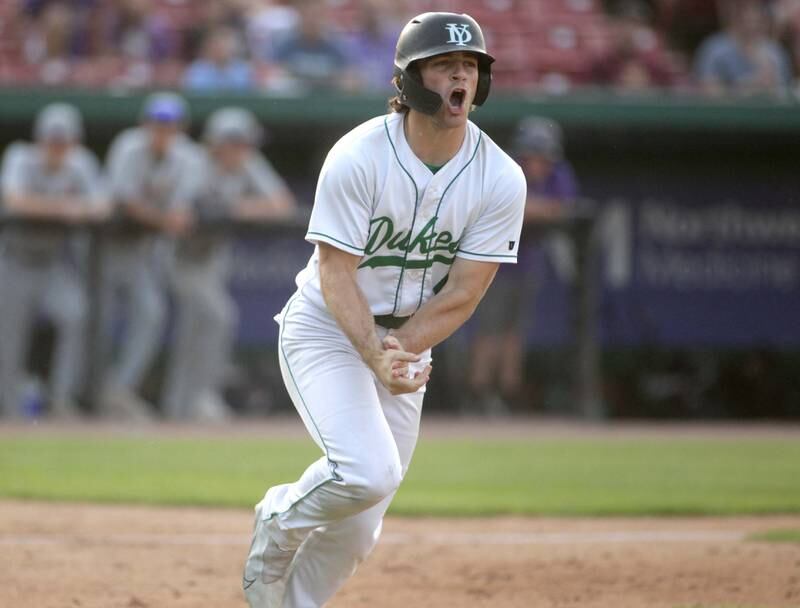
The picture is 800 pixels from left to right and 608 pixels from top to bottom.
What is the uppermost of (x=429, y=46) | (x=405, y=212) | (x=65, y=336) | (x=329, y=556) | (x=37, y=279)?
(x=429, y=46)

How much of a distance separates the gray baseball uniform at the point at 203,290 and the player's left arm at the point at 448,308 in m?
6.45

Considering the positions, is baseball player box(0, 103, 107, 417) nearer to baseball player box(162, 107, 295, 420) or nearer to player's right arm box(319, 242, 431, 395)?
baseball player box(162, 107, 295, 420)

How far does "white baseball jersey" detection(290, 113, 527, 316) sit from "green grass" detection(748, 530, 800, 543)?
2573 mm

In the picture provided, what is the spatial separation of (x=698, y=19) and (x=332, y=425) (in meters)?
10.7

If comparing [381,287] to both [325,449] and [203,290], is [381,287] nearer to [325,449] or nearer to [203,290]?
[325,449]

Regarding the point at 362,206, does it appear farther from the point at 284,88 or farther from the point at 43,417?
the point at 284,88

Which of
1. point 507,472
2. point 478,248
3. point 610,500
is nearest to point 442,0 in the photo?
point 507,472

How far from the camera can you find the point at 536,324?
491 inches

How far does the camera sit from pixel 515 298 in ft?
36.7

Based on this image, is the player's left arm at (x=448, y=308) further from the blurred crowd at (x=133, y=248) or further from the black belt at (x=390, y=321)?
the blurred crowd at (x=133, y=248)

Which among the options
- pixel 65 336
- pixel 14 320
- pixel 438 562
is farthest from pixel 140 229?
pixel 438 562

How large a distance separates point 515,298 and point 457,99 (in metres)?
7.33

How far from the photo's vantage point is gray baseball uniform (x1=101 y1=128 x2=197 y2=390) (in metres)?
10.2

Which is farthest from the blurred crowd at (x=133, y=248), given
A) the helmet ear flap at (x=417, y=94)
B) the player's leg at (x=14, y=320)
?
the helmet ear flap at (x=417, y=94)
